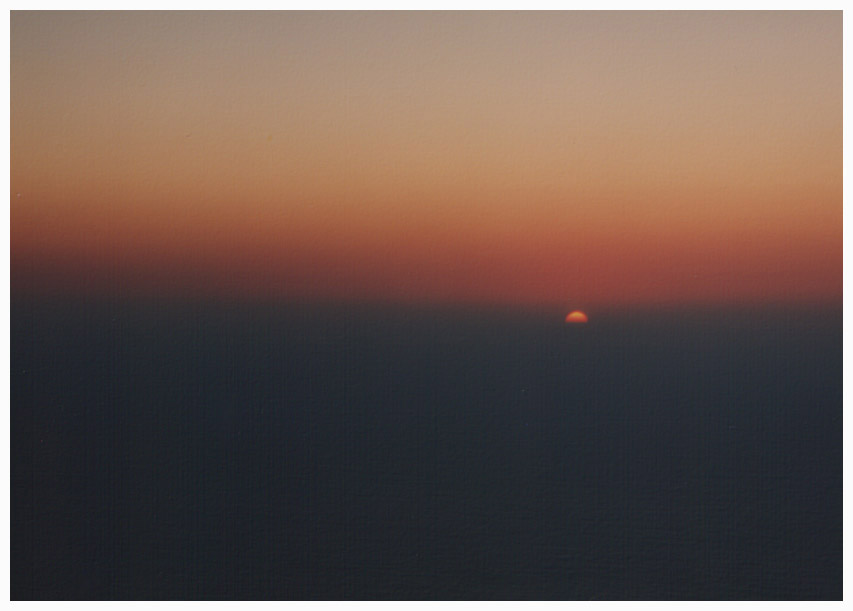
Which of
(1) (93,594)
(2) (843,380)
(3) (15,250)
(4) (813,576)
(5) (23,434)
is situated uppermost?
(3) (15,250)

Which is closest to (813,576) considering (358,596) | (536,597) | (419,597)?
(536,597)

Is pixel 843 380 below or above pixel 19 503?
above

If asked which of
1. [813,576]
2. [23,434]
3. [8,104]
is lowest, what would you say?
[813,576]

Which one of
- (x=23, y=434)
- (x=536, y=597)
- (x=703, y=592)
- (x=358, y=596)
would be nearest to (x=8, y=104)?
(x=23, y=434)

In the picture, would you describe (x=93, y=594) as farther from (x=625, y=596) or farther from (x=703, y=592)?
(x=703, y=592)

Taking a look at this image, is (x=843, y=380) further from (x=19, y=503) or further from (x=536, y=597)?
(x=19, y=503)

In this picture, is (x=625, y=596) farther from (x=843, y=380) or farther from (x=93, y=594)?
(x=93, y=594)

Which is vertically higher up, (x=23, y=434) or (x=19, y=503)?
(x=23, y=434)
